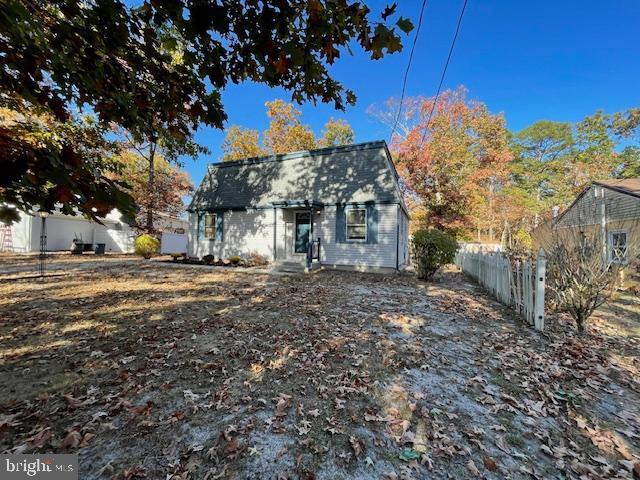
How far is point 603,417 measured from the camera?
2.80 metres

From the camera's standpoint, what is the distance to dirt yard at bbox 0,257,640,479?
218 cm

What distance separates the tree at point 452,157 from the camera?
73.5 ft

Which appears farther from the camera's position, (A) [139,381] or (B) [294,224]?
(B) [294,224]

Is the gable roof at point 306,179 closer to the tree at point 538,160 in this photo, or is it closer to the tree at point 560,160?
the tree at point 560,160

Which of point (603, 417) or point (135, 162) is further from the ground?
point (135, 162)

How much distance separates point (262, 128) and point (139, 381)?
27798 mm

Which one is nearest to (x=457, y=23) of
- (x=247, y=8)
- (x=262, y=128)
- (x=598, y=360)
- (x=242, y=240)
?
(x=247, y=8)

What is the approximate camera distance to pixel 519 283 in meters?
5.95

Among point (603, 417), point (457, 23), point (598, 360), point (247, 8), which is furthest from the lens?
point (457, 23)

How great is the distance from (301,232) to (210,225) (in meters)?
5.76

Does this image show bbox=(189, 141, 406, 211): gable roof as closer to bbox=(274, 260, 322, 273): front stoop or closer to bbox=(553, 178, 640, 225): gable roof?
bbox=(274, 260, 322, 273): front stoop

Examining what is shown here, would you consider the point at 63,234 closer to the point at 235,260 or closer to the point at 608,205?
the point at 235,260

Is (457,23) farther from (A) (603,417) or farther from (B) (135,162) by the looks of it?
(B) (135,162)

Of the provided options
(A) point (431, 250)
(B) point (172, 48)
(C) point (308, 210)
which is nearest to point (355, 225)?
(C) point (308, 210)
